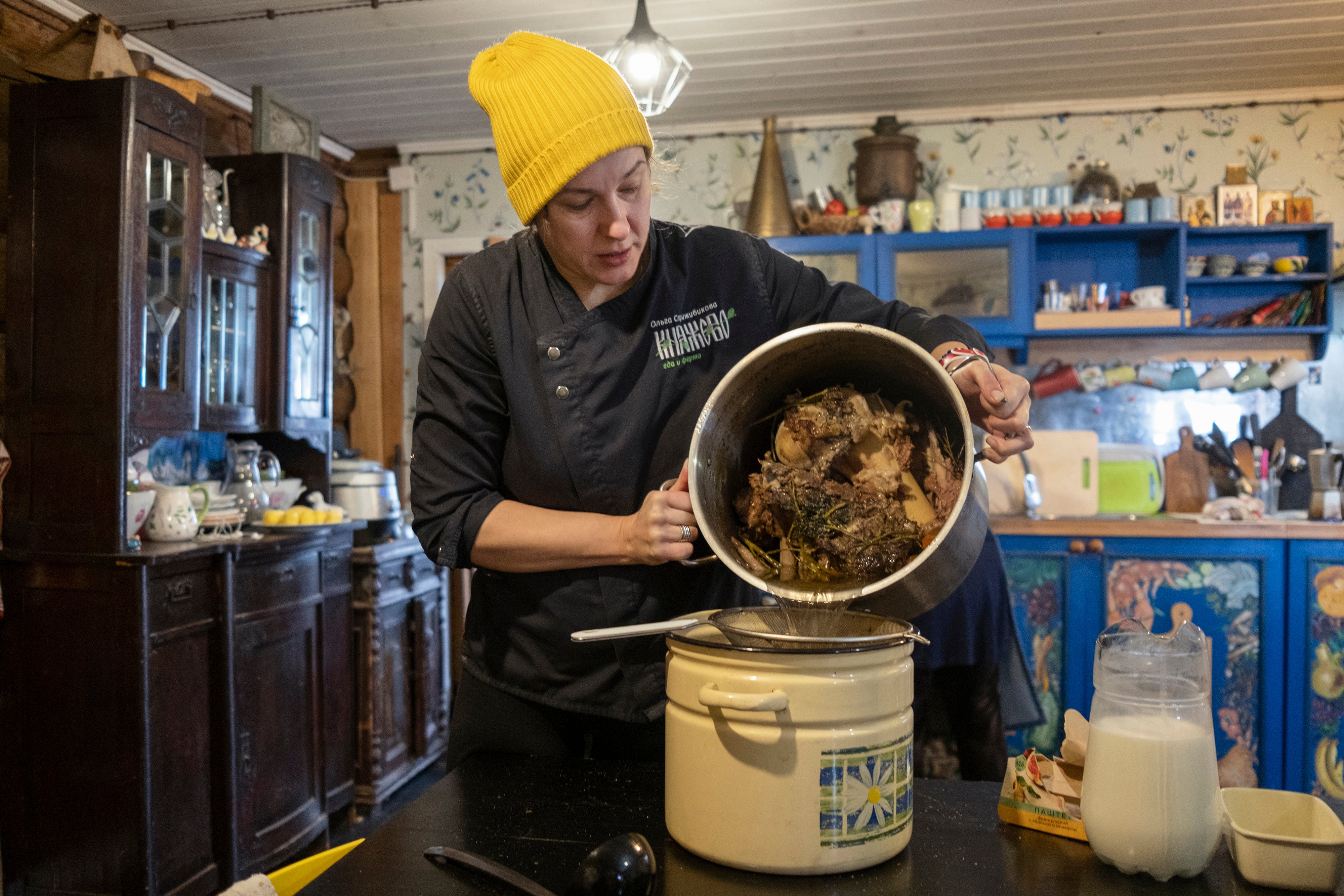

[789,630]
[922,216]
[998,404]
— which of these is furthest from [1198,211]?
[789,630]

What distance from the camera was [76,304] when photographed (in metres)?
2.50

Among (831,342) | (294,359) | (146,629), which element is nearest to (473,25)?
(294,359)

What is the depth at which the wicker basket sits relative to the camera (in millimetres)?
4148

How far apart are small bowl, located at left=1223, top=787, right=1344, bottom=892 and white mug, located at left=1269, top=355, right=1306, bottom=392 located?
3.70 m

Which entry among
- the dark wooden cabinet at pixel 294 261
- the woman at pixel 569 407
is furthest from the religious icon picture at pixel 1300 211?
the dark wooden cabinet at pixel 294 261

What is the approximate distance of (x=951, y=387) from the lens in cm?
92

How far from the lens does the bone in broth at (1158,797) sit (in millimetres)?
845

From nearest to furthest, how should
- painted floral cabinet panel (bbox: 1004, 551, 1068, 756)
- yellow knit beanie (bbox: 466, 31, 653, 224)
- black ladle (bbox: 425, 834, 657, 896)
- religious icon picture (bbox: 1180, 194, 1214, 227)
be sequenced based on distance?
black ladle (bbox: 425, 834, 657, 896), yellow knit beanie (bbox: 466, 31, 653, 224), painted floral cabinet panel (bbox: 1004, 551, 1068, 756), religious icon picture (bbox: 1180, 194, 1214, 227)

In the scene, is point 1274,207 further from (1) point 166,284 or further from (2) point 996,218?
(1) point 166,284

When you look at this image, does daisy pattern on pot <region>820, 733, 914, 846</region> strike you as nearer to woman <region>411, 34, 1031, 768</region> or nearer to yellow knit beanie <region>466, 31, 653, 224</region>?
woman <region>411, 34, 1031, 768</region>

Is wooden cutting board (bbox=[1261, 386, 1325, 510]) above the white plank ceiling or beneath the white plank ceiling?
beneath

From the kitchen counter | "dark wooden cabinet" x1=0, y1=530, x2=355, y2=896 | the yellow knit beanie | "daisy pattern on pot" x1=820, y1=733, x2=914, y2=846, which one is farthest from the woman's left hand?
the kitchen counter

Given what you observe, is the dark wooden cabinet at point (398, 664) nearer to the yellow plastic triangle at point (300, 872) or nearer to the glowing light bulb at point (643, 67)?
the glowing light bulb at point (643, 67)

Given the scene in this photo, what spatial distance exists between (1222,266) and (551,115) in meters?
3.75
